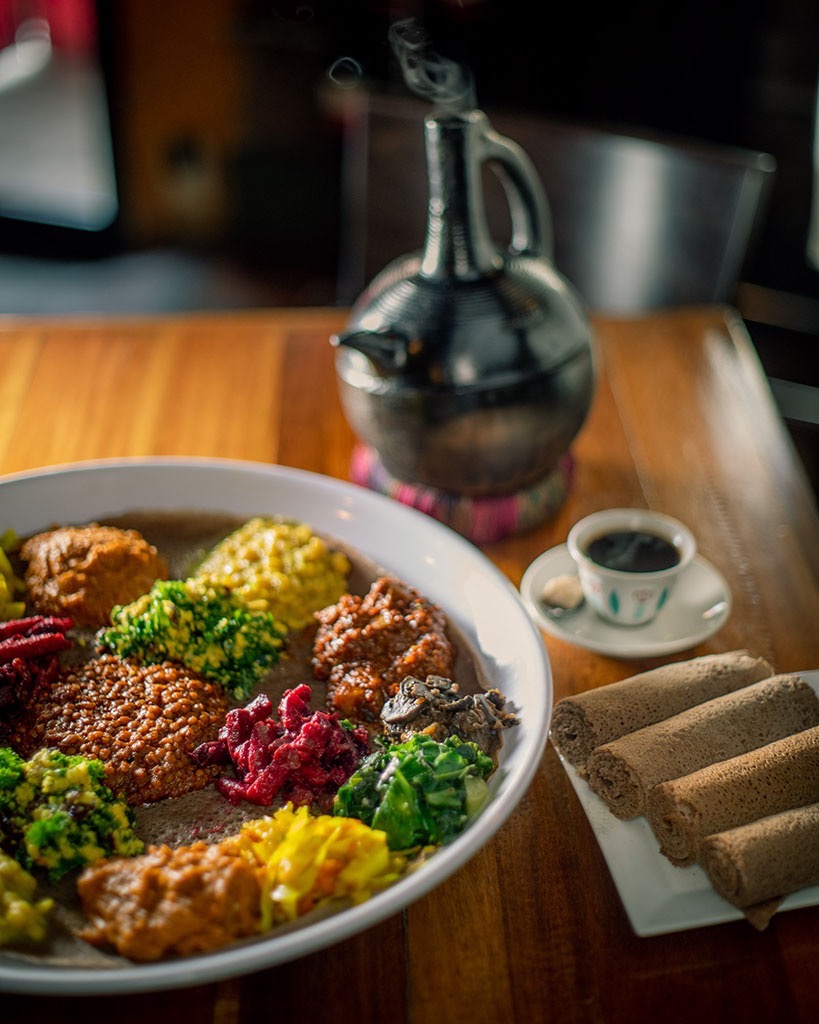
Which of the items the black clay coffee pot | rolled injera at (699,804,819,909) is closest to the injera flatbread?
rolled injera at (699,804,819,909)

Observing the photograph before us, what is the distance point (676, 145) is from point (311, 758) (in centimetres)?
203

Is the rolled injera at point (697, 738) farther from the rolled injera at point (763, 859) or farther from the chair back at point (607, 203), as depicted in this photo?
the chair back at point (607, 203)

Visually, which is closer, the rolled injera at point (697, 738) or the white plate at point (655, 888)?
the white plate at point (655, 888)

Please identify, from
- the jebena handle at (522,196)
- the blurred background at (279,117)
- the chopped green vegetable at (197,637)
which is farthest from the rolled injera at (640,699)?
the blurred background at (279,117)

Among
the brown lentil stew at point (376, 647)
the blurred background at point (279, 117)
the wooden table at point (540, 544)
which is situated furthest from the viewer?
the blurred background at point (279, 117)

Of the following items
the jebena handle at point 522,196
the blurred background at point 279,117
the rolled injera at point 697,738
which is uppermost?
the jebena handle at point 522,196

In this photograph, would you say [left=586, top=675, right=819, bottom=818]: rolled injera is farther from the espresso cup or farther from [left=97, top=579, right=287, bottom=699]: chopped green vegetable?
[left=97, top=579, right=287, bottom=699]: chopped green vegetable

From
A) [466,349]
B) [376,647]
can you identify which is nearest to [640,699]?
[376,647]

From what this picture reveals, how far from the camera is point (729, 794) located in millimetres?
1200

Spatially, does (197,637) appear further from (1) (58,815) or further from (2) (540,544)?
(2) (540,544)

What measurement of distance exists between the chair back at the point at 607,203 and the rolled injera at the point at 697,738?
1.61 m

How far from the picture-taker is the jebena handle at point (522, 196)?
174 cm

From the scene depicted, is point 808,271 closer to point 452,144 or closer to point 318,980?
point 452,144

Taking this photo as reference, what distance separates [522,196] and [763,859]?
3.98 feet
